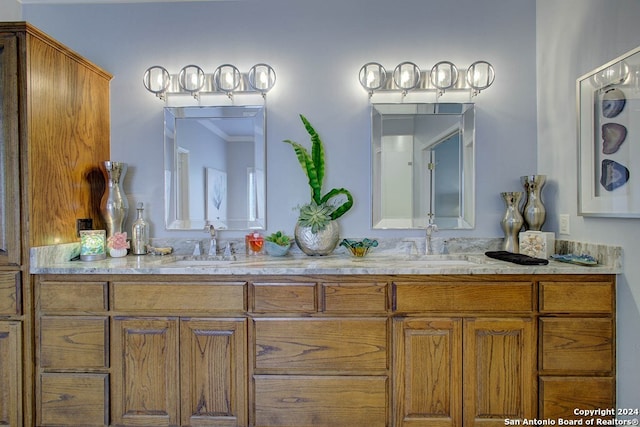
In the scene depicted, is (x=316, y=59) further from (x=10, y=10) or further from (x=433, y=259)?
(x=10, y=10)

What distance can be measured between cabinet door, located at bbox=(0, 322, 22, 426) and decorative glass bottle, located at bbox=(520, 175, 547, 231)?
272cm

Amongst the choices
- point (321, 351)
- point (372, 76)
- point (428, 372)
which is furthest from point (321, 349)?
point (372, 76)

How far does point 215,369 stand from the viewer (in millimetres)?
1765

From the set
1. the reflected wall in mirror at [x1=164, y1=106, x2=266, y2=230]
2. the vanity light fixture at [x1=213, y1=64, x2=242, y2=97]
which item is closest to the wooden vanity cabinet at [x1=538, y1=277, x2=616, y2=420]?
the reflected wall in mirror at [x1=164, y1=106, x2=266, y2=230]

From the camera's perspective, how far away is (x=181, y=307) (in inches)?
69.4

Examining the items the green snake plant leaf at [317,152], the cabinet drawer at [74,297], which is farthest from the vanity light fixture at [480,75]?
the cabinet drawer at [74,297]

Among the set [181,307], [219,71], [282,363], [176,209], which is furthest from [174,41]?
[282,363]

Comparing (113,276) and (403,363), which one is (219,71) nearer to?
(113,276)

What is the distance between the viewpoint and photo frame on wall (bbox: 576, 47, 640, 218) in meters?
1.58

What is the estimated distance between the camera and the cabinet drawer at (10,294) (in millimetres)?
1776

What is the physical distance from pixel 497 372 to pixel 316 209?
1221 millimetres

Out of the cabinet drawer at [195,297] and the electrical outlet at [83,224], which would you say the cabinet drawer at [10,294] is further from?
the cabinet drawer at [195,297]

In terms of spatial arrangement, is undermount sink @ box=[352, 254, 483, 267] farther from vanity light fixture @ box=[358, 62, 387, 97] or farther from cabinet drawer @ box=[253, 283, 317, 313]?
vanity light fixture @ box=[358, 62, 387, 97]

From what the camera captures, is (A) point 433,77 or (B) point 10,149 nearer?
(B) point 10,149
